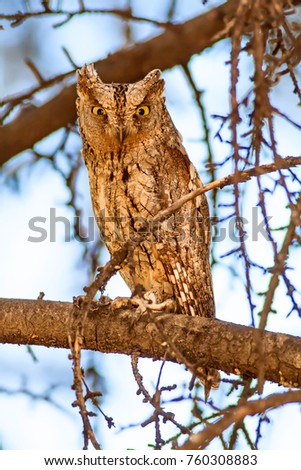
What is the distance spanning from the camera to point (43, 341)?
132 inches

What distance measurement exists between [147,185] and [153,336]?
968 mm

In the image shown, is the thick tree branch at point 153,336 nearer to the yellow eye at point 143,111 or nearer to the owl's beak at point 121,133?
the owl's beak at point 121,133

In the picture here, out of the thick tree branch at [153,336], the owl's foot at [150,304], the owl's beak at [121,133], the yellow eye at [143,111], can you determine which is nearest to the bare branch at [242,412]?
the thick tree branch at [153,336]

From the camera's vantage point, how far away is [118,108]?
4.04 meters

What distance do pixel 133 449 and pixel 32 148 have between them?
6.42ft

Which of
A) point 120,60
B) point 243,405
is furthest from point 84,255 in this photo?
point 243,405

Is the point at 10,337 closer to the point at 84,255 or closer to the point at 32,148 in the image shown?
the point at 84,255

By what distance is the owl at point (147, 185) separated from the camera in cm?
390

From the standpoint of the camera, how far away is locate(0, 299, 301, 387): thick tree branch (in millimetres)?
2965

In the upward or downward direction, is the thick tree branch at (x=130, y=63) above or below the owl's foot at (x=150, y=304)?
above

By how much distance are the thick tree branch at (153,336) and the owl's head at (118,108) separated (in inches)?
42.4

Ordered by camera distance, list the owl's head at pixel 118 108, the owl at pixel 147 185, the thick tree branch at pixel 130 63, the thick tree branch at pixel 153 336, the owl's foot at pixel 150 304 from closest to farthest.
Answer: the thick tree branch at pixel 153 336 < the owl's foot at pixel 150 304 < the thick tree branch at pixel 130 63 < the owl at pixel 147 185 < the owl's head at pixel 118 108

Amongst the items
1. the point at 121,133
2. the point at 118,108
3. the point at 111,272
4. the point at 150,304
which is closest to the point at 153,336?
the point at 150,304

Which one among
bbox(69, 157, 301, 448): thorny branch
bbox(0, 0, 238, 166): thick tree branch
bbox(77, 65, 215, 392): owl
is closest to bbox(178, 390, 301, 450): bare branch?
bbox(69, 157, 301, 448): thorny branch
